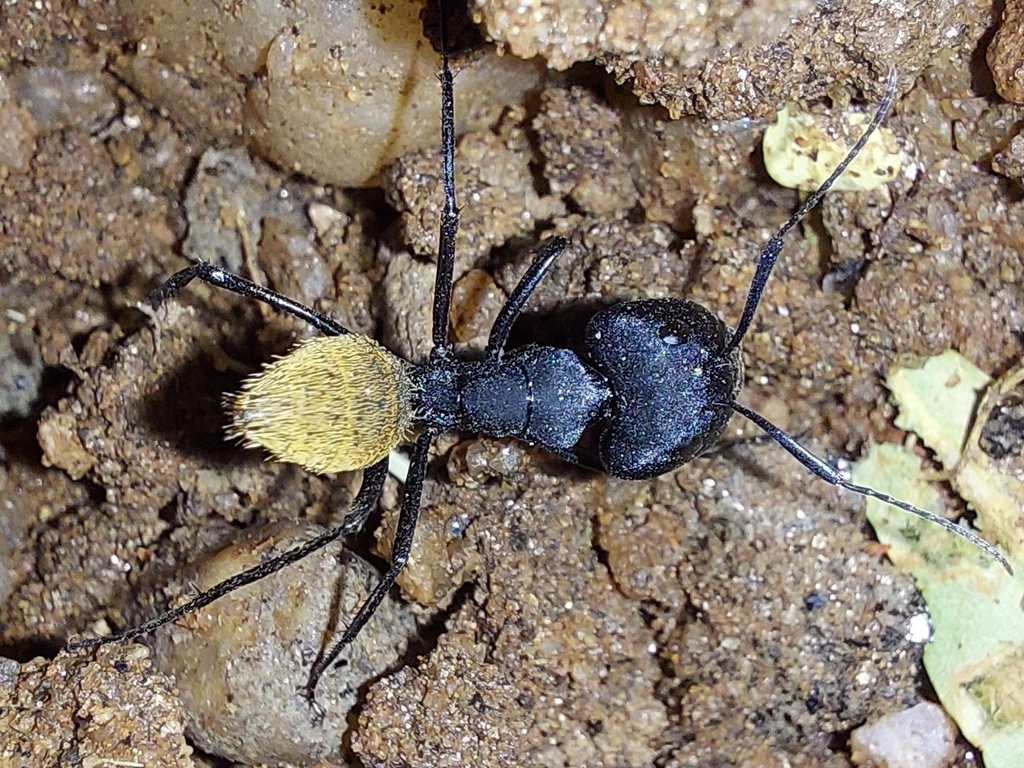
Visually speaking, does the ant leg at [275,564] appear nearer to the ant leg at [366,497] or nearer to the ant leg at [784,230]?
the ant leg at [366,497]

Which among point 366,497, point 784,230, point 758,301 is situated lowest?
point 366,497

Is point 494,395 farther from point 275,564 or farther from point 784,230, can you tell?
point 784,230

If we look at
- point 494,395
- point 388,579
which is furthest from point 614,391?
point 388,579

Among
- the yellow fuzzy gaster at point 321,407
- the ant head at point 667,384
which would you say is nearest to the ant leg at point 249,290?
the yellow fuzzy gaster at point 321,407

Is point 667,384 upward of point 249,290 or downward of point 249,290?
upward

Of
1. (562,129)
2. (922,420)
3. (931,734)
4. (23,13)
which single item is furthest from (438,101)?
(931,734)

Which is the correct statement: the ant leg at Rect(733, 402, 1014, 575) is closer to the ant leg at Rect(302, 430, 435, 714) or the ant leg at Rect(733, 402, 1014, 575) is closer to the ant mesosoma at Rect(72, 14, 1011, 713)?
the ant mesosoma at Rect(72, 14, 1011, 713)

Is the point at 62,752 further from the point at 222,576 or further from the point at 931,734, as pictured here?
the point at 931,734

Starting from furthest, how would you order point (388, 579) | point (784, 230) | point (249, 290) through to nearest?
point (249, 290)
point (388, 579)
point (784, 230)
